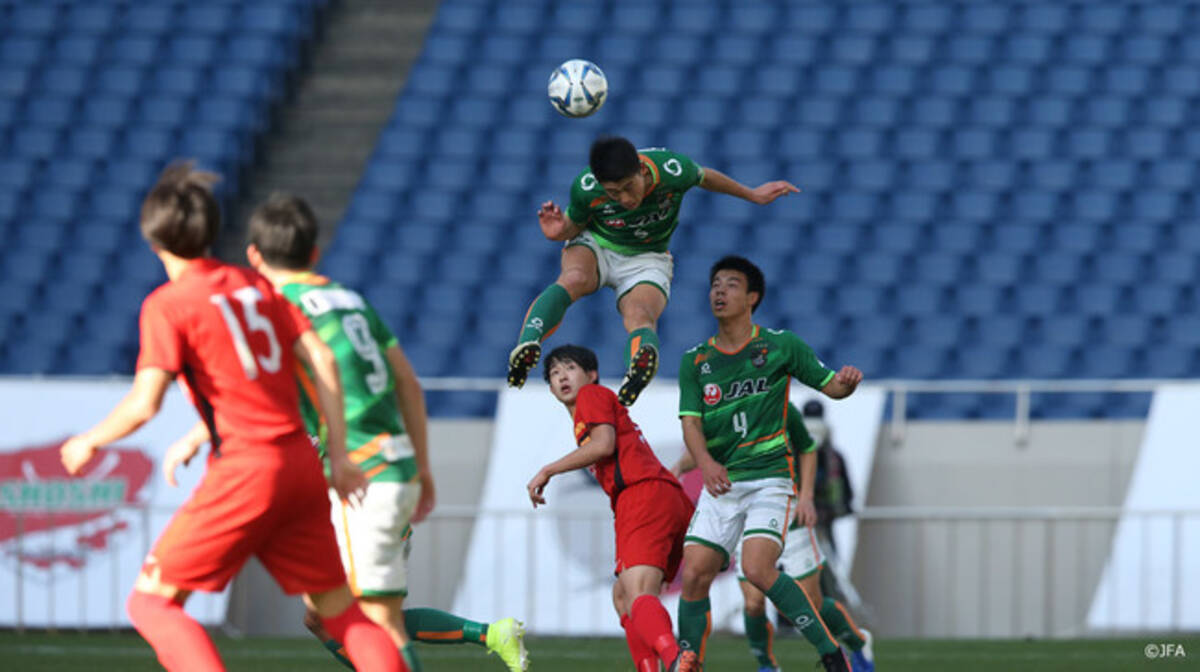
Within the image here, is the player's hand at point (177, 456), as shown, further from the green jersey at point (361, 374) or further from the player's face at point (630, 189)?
the player's face at point (630, 189)

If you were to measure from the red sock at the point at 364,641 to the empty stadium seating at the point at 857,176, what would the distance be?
7.51 metres

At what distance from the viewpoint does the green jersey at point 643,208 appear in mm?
7203

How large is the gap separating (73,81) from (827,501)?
753 centimetres

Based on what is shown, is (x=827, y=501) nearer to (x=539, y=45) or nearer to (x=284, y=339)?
(x=539, y=45)

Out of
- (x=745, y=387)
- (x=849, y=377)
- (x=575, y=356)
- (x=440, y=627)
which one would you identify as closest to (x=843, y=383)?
(x=849, y=377)

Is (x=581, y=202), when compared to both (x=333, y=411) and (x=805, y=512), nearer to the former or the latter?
(x=805, y=512)

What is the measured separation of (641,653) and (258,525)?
237 centimetres

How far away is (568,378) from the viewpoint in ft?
22.3

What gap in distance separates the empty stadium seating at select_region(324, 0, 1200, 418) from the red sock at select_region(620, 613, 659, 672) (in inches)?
226

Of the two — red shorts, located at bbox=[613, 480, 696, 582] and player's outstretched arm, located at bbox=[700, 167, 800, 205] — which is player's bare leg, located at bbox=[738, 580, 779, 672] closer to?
red shorts, located at bbox=[613, 480, 696, 582]

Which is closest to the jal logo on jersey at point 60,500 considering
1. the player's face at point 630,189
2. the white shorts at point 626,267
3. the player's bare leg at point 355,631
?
the white shorts at point 626,267

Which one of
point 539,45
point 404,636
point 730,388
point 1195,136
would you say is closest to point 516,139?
point 539,45

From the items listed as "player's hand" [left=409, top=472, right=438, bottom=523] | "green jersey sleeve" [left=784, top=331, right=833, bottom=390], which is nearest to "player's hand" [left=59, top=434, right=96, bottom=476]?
"player's hand" [left=409, top=472, right=438, bottom=523]

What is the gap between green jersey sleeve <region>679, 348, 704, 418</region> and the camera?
711cm
